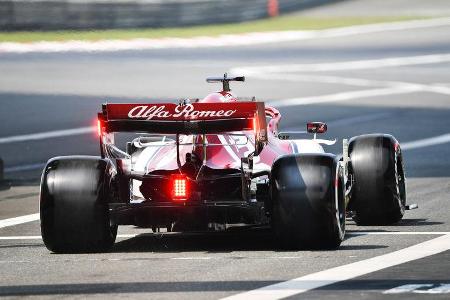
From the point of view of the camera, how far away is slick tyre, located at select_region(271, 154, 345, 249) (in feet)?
47.2

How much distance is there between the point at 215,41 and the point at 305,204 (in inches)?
1594

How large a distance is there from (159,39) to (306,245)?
39.8 meters

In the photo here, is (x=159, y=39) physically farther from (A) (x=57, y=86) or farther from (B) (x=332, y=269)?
(B) (x=332, y=269)

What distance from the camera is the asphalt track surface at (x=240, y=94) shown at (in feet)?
41.7

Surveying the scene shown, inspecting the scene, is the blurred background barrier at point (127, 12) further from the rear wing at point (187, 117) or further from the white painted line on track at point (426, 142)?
the rear wing at point (187, 117)

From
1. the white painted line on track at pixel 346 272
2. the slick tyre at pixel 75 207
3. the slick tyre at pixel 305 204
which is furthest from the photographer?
the slick tyre at pixel 75 207

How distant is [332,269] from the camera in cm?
1324

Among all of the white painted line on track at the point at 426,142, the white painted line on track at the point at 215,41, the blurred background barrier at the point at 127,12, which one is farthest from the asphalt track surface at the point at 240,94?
the blurred background barrier at the point at 127,12

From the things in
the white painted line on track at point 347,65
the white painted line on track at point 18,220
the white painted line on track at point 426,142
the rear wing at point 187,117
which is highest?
the rear wing at point 187,117

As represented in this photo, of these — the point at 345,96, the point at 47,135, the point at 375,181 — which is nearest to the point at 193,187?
the point at 375,181

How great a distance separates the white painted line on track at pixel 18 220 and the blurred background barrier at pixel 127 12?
31.1 metres

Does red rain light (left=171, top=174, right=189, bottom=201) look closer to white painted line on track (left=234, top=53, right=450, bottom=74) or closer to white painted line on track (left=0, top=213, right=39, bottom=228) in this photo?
white painted line on track (left=0, top=213, right=39, bottom=228)

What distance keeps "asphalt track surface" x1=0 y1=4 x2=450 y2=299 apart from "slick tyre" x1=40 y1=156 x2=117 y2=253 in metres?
0.18

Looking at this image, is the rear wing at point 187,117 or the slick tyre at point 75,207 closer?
the slick tyre at point 75,207
